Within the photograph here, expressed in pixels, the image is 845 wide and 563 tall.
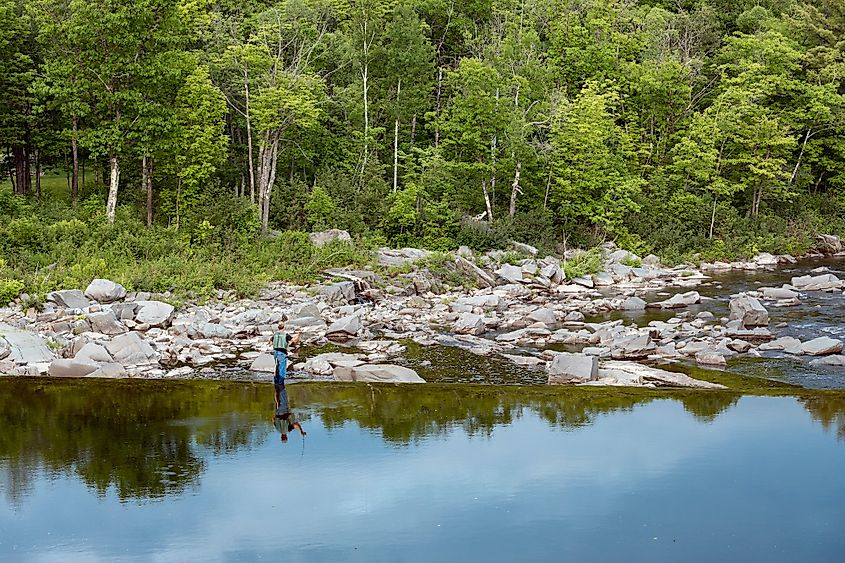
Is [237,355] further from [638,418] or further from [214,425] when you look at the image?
[638,418]

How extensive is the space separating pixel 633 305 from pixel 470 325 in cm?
681

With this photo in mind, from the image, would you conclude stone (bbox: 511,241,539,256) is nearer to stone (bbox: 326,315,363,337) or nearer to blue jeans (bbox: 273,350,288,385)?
stone (bbox: 326,315,363,337)

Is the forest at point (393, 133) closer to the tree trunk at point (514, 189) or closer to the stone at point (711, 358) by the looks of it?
the tree trunk at point (514, 189)

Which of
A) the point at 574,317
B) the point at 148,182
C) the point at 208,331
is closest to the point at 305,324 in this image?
the point at 208,331

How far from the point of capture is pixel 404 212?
3569 cm

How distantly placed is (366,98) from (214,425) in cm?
2872

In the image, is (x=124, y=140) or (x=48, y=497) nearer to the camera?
(x=48, y=497)

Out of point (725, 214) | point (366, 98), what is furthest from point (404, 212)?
point (725, 214)

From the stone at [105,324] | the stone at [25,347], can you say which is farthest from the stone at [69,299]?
the stone at [25,347]

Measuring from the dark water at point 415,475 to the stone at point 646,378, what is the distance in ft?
3.86

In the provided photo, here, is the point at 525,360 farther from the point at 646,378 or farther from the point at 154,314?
the point at 154,314

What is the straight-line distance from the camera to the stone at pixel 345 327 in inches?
865

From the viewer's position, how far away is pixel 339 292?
87.2 ft

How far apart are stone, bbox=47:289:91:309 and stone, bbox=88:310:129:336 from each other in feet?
5.23
